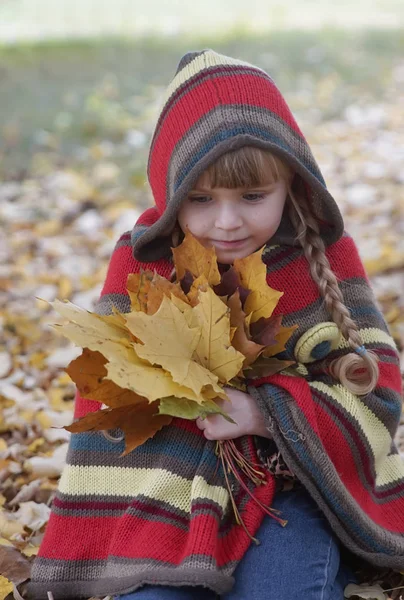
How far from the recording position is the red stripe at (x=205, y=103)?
6.73ft

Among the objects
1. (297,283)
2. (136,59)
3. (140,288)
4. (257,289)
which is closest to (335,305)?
(297,283)

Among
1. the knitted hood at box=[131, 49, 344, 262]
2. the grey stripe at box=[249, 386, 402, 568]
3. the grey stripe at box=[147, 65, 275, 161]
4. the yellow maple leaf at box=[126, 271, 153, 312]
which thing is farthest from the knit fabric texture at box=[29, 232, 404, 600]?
the grey stripe at box=[147, 65, 275, 161]

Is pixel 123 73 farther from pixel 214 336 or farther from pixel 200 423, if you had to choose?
pixel 214 336

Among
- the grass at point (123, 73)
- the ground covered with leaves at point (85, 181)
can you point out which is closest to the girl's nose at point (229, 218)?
the ground covered with leaves at point (85, 181)

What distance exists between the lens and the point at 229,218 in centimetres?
204

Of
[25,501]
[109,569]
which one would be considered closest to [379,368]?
[109,569]

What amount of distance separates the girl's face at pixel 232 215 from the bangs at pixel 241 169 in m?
0.02

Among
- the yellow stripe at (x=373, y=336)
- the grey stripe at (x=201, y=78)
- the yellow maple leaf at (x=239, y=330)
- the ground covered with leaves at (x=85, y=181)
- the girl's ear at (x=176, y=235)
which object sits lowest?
the ground covered with leaves at (x=85, y=181)

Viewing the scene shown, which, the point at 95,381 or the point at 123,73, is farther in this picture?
the point at 123,73

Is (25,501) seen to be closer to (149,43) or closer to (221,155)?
(221,155)

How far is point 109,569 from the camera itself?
203 cm

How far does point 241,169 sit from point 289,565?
0.94m

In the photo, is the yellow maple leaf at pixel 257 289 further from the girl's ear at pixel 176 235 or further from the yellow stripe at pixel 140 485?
the yellow stripe at pixel 140 485

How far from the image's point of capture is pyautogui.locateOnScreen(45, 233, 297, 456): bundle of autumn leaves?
1.78 meters
